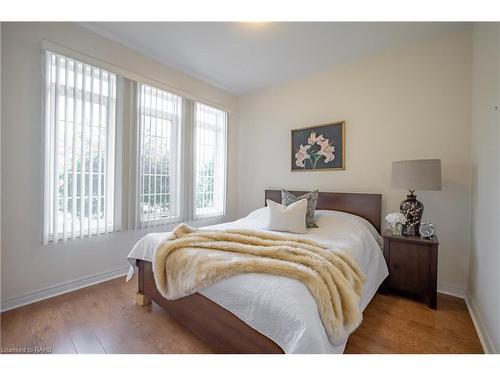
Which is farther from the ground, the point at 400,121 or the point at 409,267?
the point at 400,121

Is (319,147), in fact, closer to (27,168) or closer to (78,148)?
(78,148)

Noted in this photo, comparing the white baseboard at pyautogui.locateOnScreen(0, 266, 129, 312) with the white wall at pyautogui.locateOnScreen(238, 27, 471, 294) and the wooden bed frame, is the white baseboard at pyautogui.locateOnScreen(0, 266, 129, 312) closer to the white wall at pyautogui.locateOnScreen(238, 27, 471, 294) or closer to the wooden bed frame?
the wooden bed frame

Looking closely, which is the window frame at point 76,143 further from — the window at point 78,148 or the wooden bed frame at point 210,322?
the wooden bed frame at point 210,322

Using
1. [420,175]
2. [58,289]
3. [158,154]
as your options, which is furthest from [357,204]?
[58,289]

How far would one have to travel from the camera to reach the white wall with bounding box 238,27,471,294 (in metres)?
2.03

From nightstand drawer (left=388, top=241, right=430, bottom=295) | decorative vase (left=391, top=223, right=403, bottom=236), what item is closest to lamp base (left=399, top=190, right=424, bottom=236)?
decorative vase (left=391, top=223, right=403, bottom=236)

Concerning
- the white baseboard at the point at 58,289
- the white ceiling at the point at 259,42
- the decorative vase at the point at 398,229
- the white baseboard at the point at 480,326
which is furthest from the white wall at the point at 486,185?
the white baseboard at the point at 58,289

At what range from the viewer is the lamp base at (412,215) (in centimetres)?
201

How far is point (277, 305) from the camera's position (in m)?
0.98

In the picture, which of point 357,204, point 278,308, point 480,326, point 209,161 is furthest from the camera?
point 209,161

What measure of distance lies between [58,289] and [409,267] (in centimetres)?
317

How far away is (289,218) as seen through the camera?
2.06 m

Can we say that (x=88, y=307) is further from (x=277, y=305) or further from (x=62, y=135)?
(x=277, y=305)

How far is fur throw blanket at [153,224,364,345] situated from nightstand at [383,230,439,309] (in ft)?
2.63
